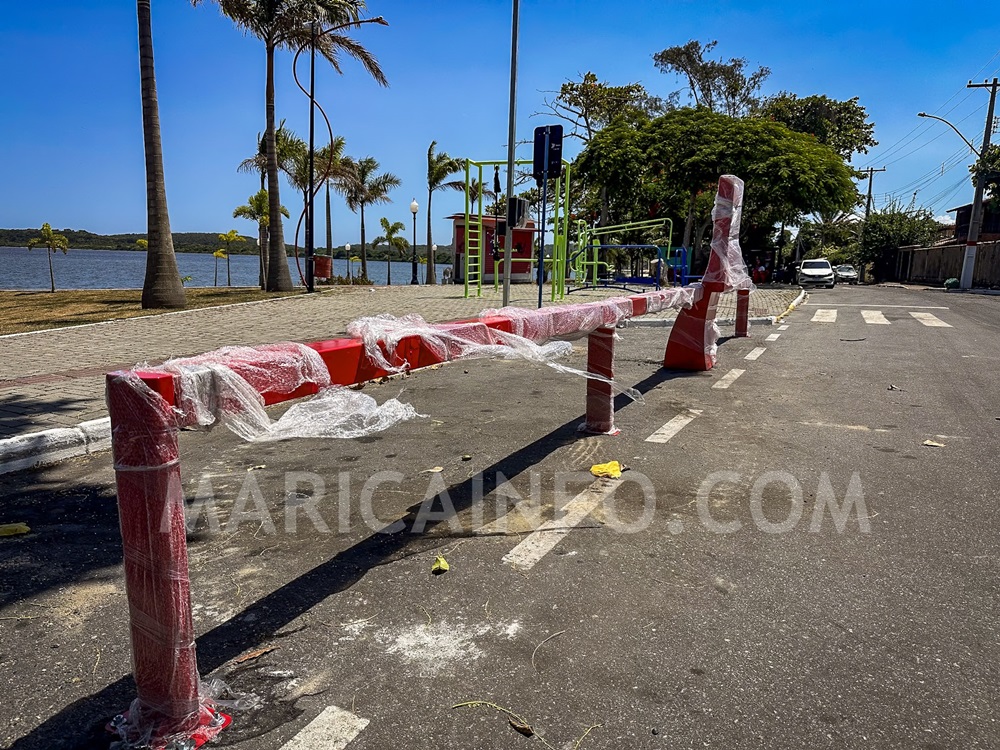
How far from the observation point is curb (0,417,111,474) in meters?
4.62

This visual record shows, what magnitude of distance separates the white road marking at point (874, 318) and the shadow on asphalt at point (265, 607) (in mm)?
11724

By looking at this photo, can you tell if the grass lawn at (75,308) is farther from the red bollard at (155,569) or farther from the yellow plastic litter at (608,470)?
the red bollard at (155,569)

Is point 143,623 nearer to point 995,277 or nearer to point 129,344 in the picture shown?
point 129,344

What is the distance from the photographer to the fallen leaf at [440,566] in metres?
3.11

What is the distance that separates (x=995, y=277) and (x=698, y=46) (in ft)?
66.2

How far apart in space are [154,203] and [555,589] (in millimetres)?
14032

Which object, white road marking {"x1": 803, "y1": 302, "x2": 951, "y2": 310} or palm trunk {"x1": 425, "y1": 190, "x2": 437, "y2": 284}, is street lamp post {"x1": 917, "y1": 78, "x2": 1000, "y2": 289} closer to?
white road marking {"x1": 803, "y1": 302, "x2": 951, "y2": 310}

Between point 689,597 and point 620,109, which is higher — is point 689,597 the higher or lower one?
the lower one

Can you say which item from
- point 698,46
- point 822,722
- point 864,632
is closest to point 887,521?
point 864,632

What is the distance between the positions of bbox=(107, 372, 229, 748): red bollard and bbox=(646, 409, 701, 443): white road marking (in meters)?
3.71

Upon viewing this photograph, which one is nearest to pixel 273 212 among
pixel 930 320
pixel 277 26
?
pixel 277 26

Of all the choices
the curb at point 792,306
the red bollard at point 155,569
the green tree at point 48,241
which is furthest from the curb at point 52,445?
the green tree at point 48,241

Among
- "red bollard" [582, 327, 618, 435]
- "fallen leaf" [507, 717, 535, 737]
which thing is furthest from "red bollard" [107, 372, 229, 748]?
"red bollard" [582, 327, 618, 435]

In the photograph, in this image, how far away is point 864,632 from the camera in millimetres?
2613
